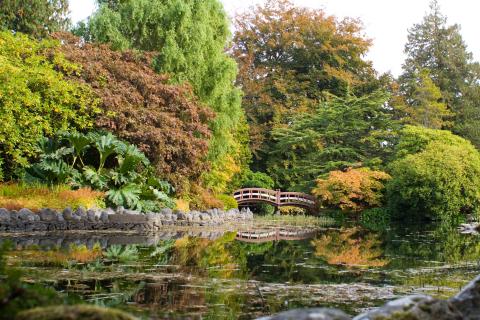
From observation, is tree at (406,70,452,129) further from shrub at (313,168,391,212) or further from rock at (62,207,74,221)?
rock at (62,207,74,221)

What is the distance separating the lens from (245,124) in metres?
29.5

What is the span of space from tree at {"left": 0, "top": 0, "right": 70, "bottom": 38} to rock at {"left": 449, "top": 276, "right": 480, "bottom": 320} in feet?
78.7

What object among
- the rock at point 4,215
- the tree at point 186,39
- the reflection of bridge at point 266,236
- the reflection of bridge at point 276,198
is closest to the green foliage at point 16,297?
the rock at point 4,215

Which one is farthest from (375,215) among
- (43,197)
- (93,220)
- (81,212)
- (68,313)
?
(68,313)

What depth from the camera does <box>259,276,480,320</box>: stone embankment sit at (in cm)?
302

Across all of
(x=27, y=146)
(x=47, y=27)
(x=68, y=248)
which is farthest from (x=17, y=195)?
(x=47, y=27)

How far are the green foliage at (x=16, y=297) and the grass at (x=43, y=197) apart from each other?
32.2 ft

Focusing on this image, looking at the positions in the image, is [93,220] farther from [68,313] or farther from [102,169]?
[68,313]

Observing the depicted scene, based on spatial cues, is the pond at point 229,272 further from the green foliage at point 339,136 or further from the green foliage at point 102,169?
the green foliage at point 339,136

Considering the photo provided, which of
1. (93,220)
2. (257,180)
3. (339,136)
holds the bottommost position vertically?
(93,220)

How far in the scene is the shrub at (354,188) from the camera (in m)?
25.0

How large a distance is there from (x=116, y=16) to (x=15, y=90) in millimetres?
7166

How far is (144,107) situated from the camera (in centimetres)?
1745

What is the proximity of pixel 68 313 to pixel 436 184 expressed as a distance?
22321mm
